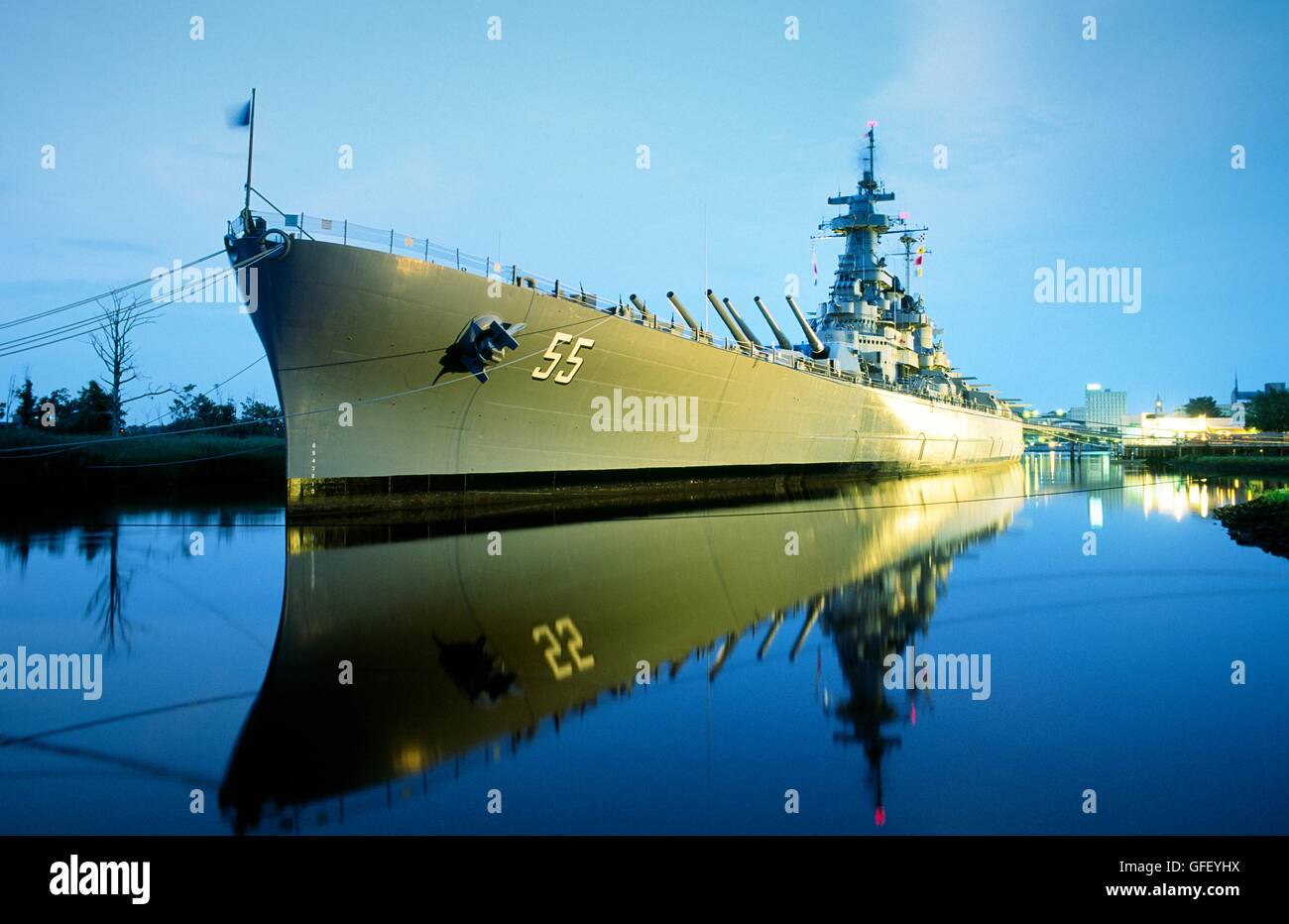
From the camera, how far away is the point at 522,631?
→ 6.55 metres

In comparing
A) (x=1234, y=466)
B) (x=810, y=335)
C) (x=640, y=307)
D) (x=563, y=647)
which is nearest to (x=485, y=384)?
(x=640, y=307)

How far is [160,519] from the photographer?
1756 cm

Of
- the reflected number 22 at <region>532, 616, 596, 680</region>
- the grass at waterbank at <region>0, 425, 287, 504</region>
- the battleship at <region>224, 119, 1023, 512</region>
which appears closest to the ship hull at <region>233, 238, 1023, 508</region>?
the battleship at <region>224, 119, 1023, 512</region>

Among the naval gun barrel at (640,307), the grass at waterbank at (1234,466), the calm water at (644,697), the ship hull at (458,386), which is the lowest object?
the calm water at (644,697)

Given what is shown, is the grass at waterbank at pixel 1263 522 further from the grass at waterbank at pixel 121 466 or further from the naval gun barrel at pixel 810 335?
the grass at waterbank at pixel 121 466

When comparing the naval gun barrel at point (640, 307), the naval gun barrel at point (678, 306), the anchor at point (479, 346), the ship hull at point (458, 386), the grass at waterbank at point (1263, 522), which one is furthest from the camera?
the naval gun barrel at point (678, 306)

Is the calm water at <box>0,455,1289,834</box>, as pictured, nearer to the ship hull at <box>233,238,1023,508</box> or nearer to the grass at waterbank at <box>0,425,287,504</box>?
the ship hull at <box>233,238,1023,508</box>

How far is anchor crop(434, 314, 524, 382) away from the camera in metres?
14.3

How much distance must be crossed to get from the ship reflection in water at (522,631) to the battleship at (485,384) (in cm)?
219

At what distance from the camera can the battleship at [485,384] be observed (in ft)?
44.8

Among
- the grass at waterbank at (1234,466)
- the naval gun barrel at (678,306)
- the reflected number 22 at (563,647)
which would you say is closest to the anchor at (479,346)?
the naval gun barrel at (678,306)

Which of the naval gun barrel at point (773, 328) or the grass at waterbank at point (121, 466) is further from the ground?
the naval gun barrel at point (773, 328)
